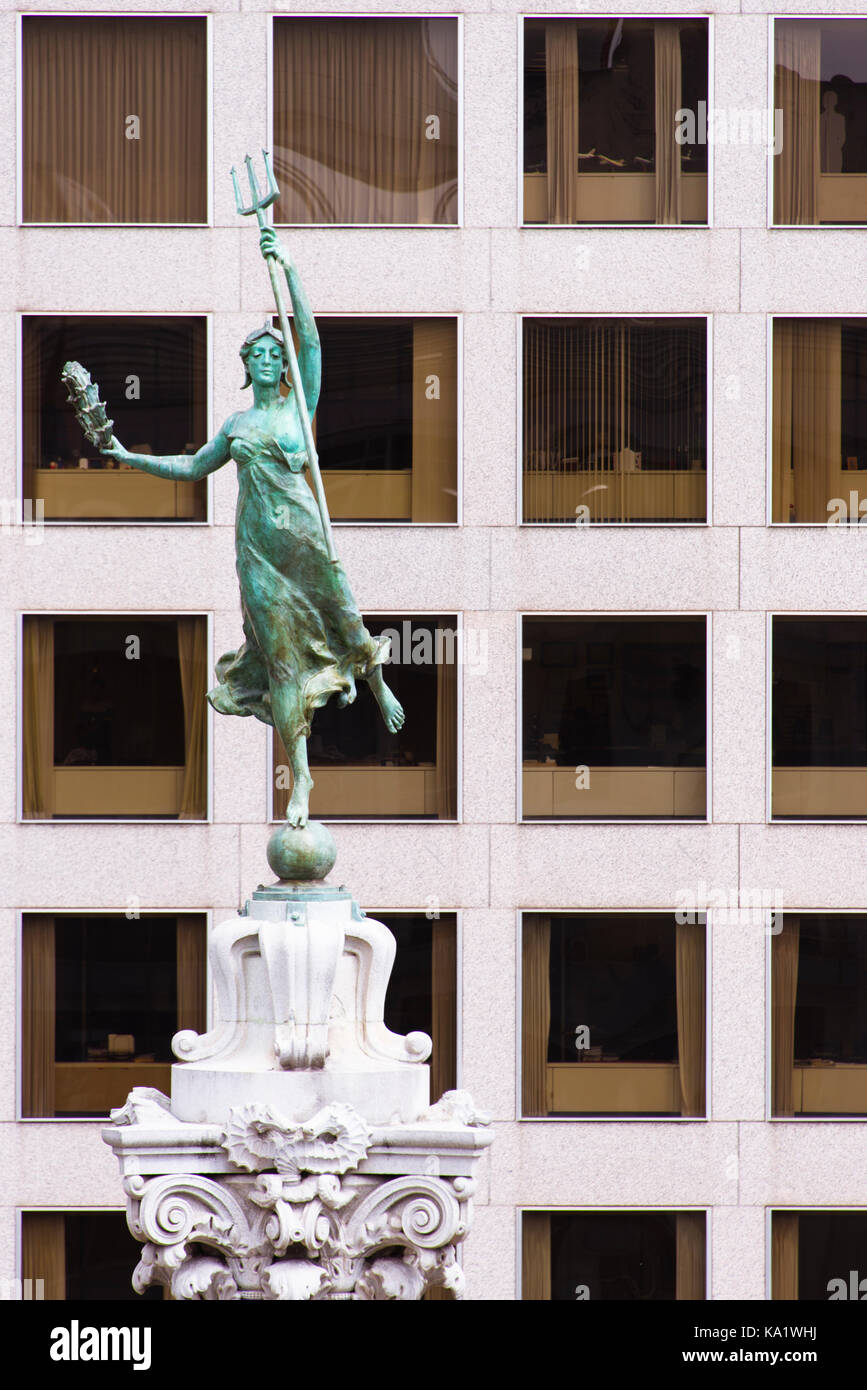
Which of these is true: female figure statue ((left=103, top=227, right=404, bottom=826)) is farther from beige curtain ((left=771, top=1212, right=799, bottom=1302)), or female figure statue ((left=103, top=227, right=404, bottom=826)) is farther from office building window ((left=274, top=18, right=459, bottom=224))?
beige curtain ((left=771, top=1212, right=799, bottom=1302))

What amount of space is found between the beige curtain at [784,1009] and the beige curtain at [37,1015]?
8.69m

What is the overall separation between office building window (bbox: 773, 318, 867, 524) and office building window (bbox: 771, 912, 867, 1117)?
16.7 feet

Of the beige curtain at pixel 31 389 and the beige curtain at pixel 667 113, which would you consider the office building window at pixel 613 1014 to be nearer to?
the beige curtain at pixel 31 389

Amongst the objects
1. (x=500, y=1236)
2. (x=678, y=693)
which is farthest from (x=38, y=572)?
(x=500, y=1236)

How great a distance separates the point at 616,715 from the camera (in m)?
25.4

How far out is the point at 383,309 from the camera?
82.5 ft

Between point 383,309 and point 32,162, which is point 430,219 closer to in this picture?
point 383,309

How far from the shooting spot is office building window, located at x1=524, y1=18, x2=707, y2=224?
25.4 m

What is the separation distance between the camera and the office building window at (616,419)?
2539 cm

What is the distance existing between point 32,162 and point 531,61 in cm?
626

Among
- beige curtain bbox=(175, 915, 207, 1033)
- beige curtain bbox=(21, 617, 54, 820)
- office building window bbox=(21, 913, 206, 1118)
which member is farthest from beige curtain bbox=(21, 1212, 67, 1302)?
beige curtain bbox=(21, 617, 54, 820)

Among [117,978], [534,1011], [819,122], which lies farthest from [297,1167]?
[819,122]

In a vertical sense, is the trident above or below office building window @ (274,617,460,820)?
above

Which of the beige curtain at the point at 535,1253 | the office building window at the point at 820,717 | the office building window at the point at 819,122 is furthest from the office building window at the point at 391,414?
the beige curtain at the point at 535,1253
